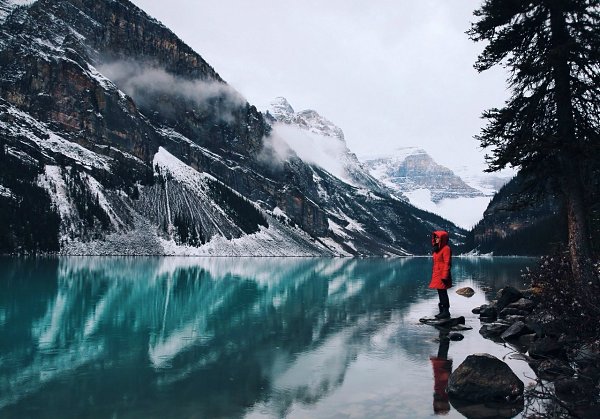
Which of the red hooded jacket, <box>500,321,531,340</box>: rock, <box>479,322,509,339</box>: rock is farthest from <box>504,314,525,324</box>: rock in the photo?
the red hooded jacket

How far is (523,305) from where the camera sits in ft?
88.8

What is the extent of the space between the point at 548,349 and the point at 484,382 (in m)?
5.05

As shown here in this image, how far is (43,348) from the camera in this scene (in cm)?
1912

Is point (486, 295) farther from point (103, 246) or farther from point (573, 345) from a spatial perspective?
point (103, 246)

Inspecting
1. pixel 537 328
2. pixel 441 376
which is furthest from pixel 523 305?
pixel 441 376

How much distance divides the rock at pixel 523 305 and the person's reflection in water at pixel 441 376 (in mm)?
8409

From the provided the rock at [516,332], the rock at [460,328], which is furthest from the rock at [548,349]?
the rock at [460,328]

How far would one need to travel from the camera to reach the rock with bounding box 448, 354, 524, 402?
12414mm

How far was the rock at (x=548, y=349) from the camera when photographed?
16203 mm

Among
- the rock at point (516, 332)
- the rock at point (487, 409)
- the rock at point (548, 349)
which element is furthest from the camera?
the rock at point (516, 332)

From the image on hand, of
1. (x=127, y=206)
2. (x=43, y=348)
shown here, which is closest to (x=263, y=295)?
(x=43, y=348)

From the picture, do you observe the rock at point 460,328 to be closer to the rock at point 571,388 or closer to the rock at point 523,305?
the rock at point 523,305

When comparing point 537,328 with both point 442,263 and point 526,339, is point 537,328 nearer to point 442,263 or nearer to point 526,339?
point 526,339

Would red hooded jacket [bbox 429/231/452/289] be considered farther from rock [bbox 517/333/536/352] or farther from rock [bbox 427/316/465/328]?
rock [bbox 517/333/536/352]
